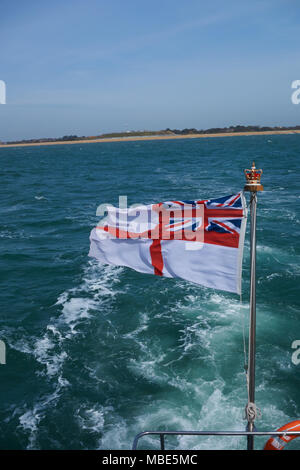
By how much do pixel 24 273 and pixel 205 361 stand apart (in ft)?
52.3

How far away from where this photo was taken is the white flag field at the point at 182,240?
32.3 ft

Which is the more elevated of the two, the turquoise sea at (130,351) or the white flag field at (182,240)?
the white flag field at (182,240)

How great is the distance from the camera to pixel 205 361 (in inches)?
627

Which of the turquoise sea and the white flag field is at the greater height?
the white flag field

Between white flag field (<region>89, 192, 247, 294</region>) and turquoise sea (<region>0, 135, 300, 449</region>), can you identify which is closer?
white flag field (<region>89, 192, 247, 294</region>)

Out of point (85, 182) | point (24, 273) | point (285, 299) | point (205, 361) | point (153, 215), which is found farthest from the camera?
point (85, 182)

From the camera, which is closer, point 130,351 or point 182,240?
point 182,240

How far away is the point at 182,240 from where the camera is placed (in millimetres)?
10609

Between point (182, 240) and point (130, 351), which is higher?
point (182, 240)

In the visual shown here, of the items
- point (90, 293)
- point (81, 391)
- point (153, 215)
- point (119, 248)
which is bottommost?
point (81, 391)

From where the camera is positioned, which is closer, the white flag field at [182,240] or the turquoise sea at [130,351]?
the white flag field at [182,240]

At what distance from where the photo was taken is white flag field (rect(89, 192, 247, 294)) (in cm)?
986
